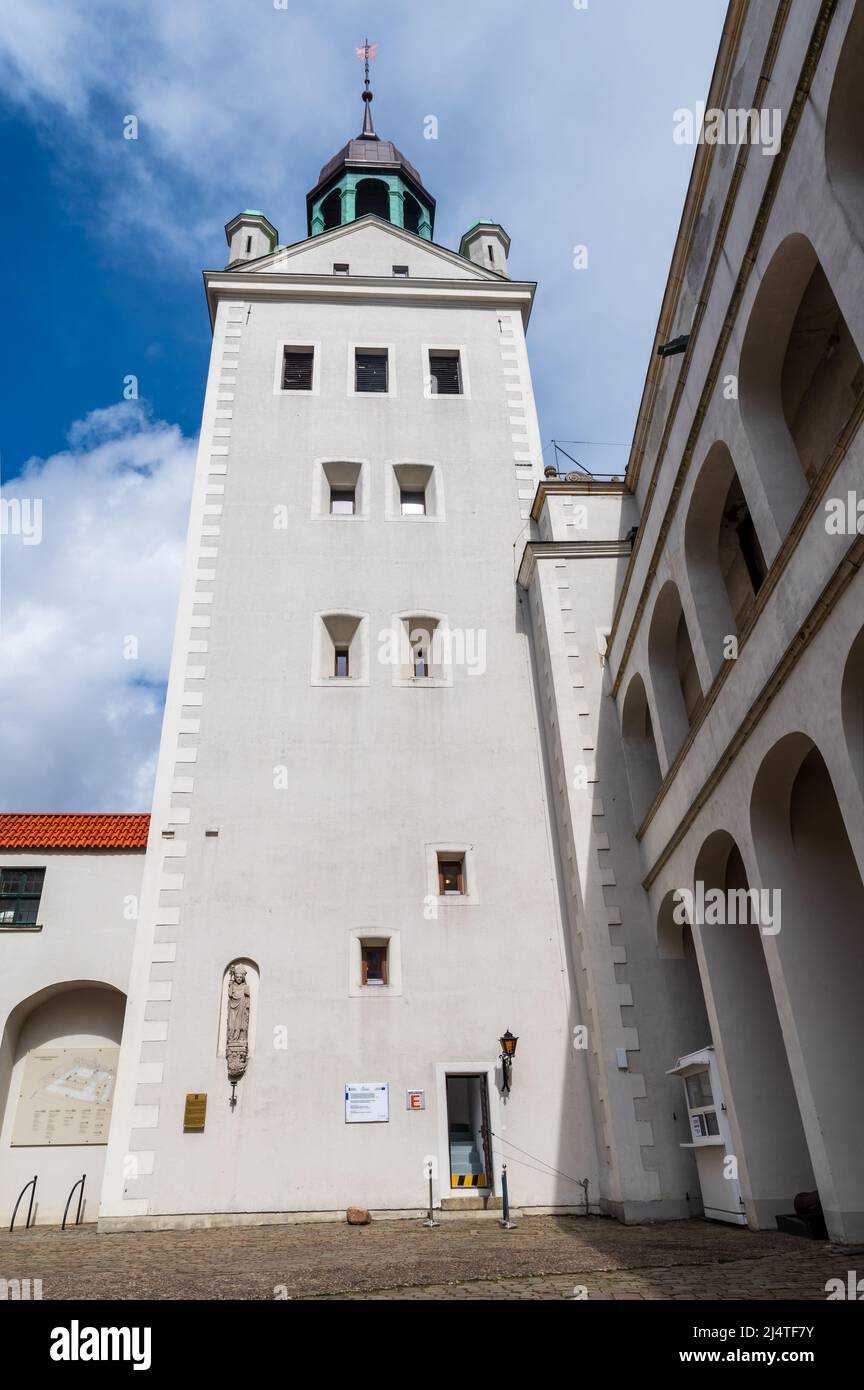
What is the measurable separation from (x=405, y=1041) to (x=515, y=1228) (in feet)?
9.79

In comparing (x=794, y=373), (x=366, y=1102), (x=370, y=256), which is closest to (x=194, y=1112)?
(x=366, y=1102)

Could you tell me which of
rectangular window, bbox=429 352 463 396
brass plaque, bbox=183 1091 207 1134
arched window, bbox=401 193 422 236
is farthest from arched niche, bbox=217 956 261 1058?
arched window, bbox=401 193 422 236

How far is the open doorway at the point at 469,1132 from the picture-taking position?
1256 centimetres

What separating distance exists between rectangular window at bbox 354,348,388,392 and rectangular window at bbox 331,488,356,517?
279 centimetres

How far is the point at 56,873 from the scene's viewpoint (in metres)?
15.4

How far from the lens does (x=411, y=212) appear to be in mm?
27578

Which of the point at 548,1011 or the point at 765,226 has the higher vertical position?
the point at 765,226

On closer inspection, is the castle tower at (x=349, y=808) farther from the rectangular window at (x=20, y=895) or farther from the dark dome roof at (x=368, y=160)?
the dark dome roof at (x=368, y=160)

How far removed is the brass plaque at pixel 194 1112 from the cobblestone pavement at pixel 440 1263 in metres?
1.38

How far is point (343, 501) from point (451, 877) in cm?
825

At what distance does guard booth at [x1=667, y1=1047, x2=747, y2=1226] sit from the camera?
9.97 meters

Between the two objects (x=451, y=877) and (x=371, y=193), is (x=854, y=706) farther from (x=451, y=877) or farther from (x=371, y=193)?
(x=371, y=193)
